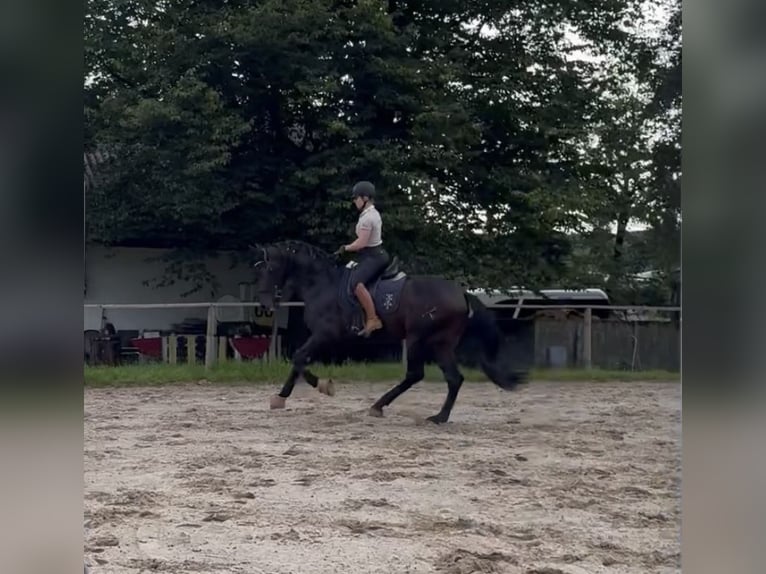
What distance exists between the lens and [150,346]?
18.0 ft

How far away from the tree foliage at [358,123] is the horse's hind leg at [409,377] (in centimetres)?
58

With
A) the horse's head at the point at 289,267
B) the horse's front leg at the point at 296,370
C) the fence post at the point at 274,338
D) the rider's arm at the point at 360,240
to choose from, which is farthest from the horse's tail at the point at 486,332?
the fence post at the point at 274,338

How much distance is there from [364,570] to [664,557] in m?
1.05

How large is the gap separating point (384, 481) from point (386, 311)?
5.27 feet

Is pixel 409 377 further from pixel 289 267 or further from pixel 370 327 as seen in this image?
pixel 289 267

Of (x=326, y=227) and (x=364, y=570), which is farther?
(x=326, y=227)

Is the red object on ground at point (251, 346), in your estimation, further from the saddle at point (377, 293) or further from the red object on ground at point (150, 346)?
the saddle at point (377, 293)

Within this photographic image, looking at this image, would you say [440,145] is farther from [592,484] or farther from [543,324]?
[592,484]

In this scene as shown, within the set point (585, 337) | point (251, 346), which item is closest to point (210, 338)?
point (251, 346)

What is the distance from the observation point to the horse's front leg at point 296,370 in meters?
5.47

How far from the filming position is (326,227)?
541 cm

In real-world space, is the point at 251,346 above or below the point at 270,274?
below
